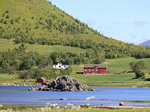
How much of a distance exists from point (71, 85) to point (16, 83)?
139 ft

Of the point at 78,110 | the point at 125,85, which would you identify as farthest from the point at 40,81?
the point at 78,110

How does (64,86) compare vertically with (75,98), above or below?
above

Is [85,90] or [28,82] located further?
[28,82]

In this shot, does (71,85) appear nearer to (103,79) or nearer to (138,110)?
(103,79)

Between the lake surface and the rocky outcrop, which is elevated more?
the rocky outcrop

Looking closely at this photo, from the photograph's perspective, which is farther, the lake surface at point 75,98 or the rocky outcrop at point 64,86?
the rocky outcrop at point 64,86

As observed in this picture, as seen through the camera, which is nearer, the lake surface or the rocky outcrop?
the lake surface

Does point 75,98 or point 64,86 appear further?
point 64,86

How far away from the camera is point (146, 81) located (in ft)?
589

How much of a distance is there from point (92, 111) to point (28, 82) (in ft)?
418

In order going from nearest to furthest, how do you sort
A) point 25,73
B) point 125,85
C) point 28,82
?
point 125,85 → point 28,82 → point 25,73

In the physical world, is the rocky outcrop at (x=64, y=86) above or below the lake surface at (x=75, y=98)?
above

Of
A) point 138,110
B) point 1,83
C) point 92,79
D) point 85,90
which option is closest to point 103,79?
point 92,79

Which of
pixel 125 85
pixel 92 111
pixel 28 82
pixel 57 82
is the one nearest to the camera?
pixel 92 111
